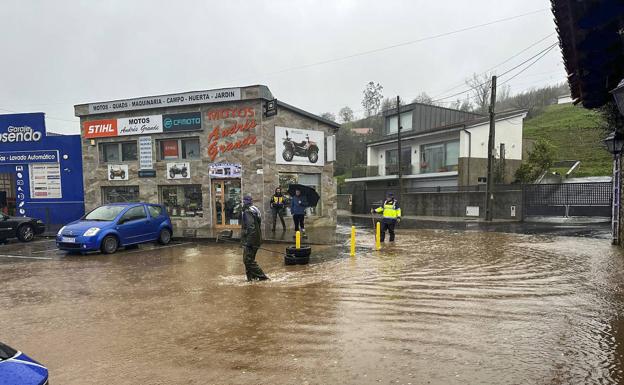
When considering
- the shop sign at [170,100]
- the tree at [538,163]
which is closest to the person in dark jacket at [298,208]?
the shop sign at [170,100]

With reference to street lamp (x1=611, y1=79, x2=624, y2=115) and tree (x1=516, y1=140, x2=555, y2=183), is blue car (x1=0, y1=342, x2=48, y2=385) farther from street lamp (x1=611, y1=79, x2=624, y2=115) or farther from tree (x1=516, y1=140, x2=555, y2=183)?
tree (x1=516, y1=140, x2=555, y2=183)

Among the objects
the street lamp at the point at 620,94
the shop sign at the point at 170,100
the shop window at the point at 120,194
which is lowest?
the shop window at the point at 120,194

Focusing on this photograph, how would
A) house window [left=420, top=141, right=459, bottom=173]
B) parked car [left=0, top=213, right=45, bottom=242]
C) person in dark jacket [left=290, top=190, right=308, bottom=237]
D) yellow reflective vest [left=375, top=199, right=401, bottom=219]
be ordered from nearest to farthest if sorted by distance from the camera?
yellow reflective vest [left=375, top=199, right=401, bottom=219], person in dark jacket [left=290, top=190, right=308, bottom=237], parked car [left=0, top=213, right=45, bottom=242], house window [left=420, top=141, right=459, bottom=173]

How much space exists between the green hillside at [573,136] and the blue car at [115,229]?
28.4m

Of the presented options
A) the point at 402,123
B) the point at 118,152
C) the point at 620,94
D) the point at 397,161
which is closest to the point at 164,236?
the point at 118,152

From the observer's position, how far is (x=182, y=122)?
17.5m

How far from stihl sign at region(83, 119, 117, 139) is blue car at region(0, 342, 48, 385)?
18246 mm

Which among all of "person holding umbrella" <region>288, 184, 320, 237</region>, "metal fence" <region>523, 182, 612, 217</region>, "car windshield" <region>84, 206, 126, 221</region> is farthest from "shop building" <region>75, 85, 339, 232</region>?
"metal fence" <region>523, 182, 612, 217</region>

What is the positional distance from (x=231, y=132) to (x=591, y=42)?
14.2 metres

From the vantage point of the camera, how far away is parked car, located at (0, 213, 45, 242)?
15120 mm

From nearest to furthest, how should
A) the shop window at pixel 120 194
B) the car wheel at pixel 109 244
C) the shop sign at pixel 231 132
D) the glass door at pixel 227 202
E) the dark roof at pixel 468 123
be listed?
the car wheel at pixel 109 244
the shop sign at pixel 231 132
the glass door at pixel 227 202
the shop window at pixel 120 194
the dark roof at pixel 468 123

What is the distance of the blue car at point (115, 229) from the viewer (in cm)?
1172

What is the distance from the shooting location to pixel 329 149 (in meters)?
19.1

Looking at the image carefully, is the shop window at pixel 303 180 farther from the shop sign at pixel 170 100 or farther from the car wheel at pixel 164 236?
the car wheel at pixel 164 236
